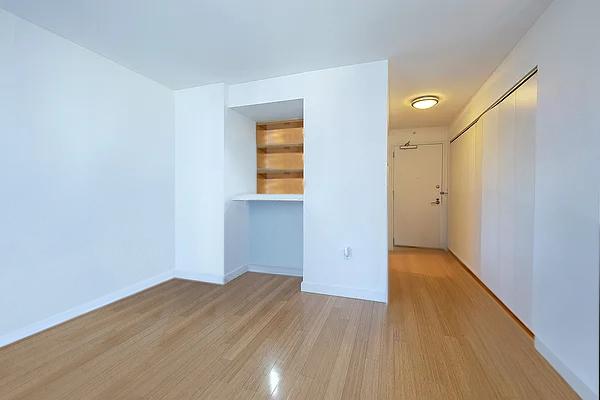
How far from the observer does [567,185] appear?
1544 millimetres

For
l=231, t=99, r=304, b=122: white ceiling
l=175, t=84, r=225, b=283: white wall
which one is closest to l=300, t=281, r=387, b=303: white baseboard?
l=175, t=84, r=225, b=283: white wall

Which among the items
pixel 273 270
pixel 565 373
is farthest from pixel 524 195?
pixel 273 270

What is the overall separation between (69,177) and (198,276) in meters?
1.66

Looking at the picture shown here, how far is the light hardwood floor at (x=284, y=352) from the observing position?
56.8 inches

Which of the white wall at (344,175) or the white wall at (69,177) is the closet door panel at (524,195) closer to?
the white wall at (344,175)

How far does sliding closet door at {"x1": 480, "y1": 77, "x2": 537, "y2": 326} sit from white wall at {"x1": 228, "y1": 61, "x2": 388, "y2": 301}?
3.45ft

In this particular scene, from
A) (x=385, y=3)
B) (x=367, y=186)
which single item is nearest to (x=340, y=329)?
(x=367, y=186)

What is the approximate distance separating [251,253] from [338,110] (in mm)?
2198

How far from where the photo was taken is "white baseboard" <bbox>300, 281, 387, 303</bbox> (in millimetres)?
2613

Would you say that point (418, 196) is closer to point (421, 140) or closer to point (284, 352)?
point (421, 140)

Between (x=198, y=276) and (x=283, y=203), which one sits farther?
(x=283, y=203)

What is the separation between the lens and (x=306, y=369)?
5.25 feet

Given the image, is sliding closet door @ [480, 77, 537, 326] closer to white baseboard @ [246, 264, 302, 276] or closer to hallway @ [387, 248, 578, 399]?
hallway @ [387, 248, 578, 399]

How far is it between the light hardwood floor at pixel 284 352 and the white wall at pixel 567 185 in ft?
0.85
